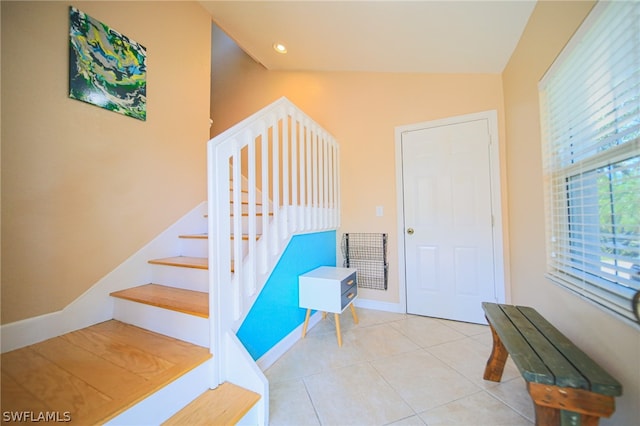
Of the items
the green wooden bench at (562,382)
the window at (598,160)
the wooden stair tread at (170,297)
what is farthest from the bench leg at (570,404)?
the wooden stair tread at (170,297)

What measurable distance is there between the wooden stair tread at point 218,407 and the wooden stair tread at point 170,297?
1.21 ft

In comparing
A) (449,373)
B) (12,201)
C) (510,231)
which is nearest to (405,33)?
(510,231)

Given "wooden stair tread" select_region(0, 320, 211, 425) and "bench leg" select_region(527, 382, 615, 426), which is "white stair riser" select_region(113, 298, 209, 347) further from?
"bench leg" select_region(527, 382, 615, 426)

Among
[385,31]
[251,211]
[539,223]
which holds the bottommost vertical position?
[539,223]

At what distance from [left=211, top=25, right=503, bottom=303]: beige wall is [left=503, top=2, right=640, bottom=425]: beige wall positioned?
15.4 inches

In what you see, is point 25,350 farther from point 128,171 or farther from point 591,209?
point 591,209

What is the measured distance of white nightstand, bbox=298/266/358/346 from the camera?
1858 mm

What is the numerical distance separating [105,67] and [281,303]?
83.1 inches

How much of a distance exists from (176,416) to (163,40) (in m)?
2.70

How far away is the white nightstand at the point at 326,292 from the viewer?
6.10 feet

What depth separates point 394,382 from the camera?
57.2 inches

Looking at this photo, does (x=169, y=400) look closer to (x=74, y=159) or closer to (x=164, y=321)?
(x=164, y=321)

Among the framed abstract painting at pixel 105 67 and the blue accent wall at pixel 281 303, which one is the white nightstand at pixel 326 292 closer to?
the blue accent wall at pixel 281 303

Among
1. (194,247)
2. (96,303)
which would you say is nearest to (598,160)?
(194,247)
